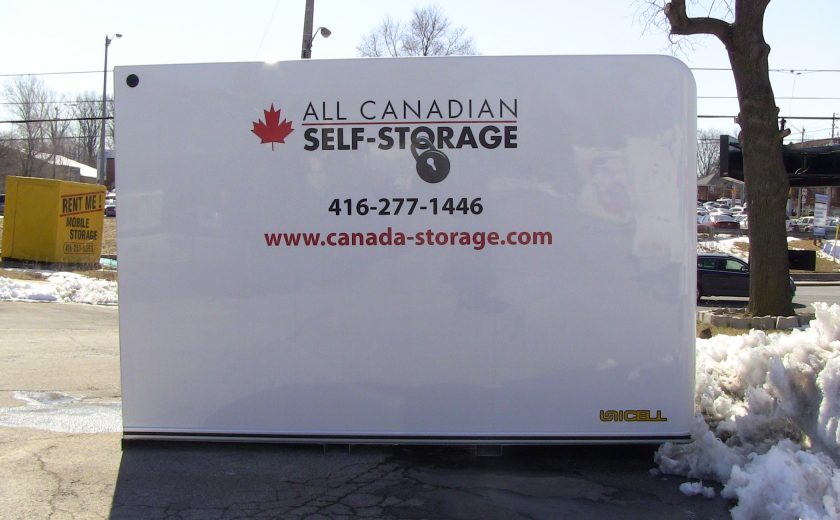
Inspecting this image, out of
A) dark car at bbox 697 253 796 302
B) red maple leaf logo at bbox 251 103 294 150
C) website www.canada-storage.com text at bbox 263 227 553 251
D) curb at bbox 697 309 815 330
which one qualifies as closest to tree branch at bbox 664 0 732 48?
curb at bbox 697 309 815 330

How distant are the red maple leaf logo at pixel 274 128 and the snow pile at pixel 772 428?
3103 mm

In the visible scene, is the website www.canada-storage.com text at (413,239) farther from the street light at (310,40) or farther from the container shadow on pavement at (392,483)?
the street light at (310,40)

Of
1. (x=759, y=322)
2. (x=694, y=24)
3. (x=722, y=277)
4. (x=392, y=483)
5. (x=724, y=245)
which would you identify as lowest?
(x=392, y=483)

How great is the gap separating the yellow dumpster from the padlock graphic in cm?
1954

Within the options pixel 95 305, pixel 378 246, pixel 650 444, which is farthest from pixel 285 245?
pixel 95 305

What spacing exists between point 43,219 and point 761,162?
1835 cm

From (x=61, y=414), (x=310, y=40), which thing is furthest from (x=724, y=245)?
(x=61, y=414)

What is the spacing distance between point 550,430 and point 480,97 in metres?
2.10

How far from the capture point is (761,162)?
12.0 meters

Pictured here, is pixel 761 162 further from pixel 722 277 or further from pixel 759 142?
pixel 722 277

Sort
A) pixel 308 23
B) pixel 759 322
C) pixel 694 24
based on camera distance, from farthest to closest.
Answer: pixel 308 23, pixel 694 24, pixel 759 322

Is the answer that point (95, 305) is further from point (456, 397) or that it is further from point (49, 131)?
point (49, 131)

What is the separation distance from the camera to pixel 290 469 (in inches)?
206

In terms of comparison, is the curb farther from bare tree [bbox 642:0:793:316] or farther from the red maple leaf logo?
the red maple leaf logo
